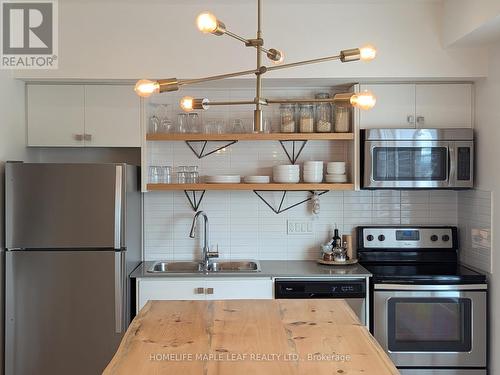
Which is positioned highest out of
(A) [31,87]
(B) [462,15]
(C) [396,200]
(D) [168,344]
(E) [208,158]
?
(B) [462,15]

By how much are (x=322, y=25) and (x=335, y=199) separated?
1.29m

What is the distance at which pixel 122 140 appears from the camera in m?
3.69

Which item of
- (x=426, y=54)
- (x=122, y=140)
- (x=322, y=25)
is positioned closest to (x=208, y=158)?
(x=122, y=140)

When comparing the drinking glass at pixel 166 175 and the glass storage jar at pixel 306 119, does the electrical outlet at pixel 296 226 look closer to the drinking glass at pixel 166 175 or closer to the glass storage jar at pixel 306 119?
the glass storage jar at pixel 306 119

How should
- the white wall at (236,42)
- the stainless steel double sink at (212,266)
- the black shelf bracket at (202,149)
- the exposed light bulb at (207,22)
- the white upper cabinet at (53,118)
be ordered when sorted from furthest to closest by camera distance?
1. the black shelf bracket at (202,149)
2. the stainless steel double sink at (212,266)
3. the white upper cabinet at (53,118)
4. the white wall at (236,42)
5. the exposed light bulb at (207,22)

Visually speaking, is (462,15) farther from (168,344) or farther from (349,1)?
(168,344)

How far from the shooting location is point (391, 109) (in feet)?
12.1

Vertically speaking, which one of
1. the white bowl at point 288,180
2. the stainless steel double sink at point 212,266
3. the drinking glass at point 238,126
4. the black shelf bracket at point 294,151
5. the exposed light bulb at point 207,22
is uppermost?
the exposed light bulb at point 207,22

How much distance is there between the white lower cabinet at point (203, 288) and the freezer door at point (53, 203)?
1.63 feet

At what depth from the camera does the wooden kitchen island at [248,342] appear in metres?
1.67

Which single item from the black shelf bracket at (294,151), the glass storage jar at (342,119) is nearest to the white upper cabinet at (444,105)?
the glass storage jar at (342,119)

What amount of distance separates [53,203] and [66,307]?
2.18ft

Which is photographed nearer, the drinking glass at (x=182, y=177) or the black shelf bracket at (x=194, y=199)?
the drinking glass at (x=182, y=177)

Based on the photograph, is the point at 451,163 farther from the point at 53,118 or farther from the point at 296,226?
the point at 53,118
